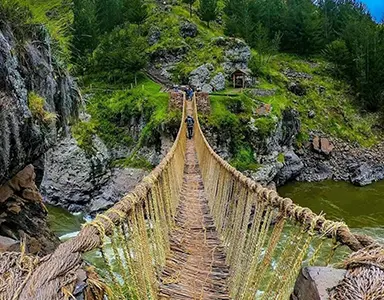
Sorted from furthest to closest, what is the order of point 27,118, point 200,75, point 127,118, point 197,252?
point 200,75
point 127,118
point 27,118
point 197,252

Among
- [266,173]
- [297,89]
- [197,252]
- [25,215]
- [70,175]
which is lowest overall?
[70,175]

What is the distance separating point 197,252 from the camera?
359 centimetres

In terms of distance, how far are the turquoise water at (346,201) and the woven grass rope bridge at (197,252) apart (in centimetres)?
712

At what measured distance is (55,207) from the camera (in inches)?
523

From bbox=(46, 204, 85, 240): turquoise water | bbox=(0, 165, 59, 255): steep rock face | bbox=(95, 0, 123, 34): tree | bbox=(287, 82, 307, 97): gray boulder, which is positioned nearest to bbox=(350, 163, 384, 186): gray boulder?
bbox=(287, 82, 307, 97): gray boulder

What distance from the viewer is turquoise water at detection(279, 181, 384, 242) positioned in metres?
11.8

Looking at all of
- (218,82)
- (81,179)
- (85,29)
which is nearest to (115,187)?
(81,179)

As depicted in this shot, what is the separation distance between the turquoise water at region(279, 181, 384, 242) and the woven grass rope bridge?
23.4 ft

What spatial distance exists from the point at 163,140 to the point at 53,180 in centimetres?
Result: 381

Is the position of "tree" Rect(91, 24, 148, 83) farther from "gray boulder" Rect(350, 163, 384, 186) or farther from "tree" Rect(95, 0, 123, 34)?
"gray boulder" Rect(350, 163, 384, 186)

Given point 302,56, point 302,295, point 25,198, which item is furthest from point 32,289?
point 302,56

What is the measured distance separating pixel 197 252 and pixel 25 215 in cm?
254

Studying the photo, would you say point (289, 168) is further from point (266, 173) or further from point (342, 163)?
point (342, 163)

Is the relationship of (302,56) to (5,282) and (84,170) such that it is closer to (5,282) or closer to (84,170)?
(84,170)
